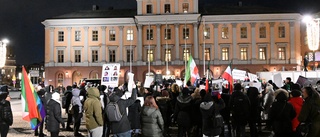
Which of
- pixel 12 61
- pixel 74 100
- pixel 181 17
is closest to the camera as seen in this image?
pixel 74 100

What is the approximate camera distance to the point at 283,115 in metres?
9.06

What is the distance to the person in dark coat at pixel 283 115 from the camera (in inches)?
357

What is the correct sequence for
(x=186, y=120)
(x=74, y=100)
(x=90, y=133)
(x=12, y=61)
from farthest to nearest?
1. (x=12, y=61)
2. (x=74, y=100)
3. (x=186, y=120)
4. (x=90, y=133)

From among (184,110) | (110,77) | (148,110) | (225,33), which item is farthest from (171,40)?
(148,110)

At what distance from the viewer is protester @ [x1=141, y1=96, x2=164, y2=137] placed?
8.61m

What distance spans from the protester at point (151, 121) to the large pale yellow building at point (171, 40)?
45.6 meters

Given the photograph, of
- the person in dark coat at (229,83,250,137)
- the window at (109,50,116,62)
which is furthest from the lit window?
the person in dark coat at (229,83,250,137)

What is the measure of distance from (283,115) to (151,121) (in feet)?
10.1

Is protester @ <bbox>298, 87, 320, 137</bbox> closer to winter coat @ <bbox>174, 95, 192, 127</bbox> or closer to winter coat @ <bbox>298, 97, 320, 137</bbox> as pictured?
winter coat @ <bbox>298, 97, 320, 137</bbox>

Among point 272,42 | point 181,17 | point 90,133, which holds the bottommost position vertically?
point 90,133

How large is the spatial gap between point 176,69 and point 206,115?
46.2 meters

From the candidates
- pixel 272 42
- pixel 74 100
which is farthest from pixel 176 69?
pixel 74 100

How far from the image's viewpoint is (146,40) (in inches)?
A: 2235

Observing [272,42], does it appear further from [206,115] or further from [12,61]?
[12,61]
